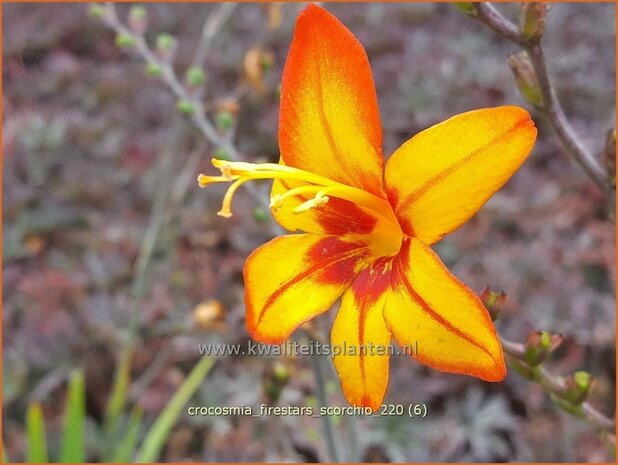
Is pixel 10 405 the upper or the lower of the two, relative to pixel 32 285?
lower

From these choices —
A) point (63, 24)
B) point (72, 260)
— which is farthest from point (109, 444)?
point (63, 24)

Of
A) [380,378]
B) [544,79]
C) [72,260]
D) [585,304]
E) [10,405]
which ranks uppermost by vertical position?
[544,79]

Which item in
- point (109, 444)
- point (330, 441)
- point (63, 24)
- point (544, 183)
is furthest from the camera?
point (63, 24)

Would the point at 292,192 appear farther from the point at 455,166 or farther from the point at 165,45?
the point at 165,45

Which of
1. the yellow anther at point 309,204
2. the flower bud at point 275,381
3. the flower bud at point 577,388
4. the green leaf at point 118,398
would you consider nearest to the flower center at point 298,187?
the yellow anther at point 309,204

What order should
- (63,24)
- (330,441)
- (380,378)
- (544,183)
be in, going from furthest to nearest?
(63,24) < (544,183) < (330,441) < (380,378)

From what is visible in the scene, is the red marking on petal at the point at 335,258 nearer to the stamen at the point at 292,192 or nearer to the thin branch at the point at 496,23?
the stamen at the point at 292,192

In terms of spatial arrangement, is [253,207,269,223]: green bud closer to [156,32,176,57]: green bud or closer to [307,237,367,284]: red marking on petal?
[307,237,367,284]: red marking on petal

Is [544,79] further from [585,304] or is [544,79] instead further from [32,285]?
[32,285]
